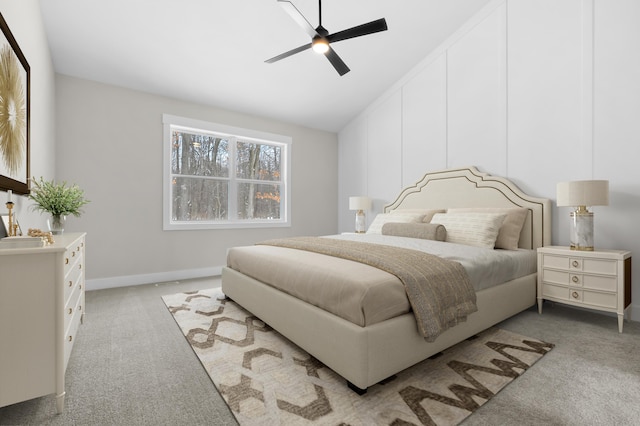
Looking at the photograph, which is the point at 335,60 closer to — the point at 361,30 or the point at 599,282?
the point at 361,30

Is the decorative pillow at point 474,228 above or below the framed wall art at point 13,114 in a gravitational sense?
below

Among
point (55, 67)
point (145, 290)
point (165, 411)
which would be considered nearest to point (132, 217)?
point (145, 290)

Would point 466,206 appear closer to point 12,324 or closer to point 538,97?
point 538,97

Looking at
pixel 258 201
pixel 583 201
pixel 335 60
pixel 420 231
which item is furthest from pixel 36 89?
pixel 583 201

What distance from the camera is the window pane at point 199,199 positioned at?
426cm

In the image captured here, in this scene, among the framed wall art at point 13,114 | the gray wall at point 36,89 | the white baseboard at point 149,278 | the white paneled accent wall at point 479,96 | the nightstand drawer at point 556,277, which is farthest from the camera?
the white baseboard at point 149,278

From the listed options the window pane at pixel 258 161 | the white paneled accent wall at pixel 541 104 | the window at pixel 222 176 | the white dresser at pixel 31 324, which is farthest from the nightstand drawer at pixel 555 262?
the window pane at pixel 258 161

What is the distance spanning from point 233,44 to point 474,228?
327cm

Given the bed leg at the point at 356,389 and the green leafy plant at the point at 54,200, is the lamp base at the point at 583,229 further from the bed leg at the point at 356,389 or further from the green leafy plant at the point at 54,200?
the green leafy plant at the point at 54,200

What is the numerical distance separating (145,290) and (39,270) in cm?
242

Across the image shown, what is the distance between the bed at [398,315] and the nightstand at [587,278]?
0.45 feet

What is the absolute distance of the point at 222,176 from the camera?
4641 mm

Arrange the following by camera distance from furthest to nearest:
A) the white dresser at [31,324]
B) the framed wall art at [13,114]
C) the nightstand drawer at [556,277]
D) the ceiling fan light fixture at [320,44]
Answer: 1. the nightstand drawer at [556,277]
2. the ceiling fan light fixture at [320,44]
3. the framed wall art at [13,114]
4. the white dresser at [31,324]

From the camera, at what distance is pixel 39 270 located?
4.37 feet
